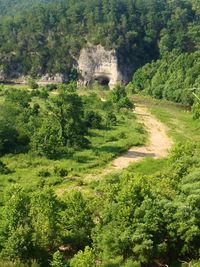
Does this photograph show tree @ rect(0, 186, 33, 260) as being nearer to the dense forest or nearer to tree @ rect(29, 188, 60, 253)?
the dense forest

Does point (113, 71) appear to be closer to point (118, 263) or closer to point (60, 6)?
point (60, 6)

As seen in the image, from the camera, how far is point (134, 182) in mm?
28328

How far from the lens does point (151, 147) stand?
5316 cm

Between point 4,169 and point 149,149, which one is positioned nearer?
point 4,169

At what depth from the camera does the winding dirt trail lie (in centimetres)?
4784

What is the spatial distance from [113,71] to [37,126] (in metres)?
63.8

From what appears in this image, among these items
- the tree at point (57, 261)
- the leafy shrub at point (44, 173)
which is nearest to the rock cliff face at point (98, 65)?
the leafy shrub at point (44, 173)

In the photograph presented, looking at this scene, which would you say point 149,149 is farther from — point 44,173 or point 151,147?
point 44,173

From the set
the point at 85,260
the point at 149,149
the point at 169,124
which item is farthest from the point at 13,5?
the point at 85,260

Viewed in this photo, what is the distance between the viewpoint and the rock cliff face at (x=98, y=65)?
370ft

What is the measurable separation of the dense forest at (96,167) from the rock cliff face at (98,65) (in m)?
1.79

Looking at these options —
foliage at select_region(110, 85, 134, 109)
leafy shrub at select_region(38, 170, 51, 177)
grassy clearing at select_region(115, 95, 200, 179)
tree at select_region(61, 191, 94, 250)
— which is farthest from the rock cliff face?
tree at select_region(61, 191, 94, 250)

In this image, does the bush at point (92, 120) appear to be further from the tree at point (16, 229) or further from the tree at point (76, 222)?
the tree at point (16, 229)

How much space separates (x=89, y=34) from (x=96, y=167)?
75406 millimetres
